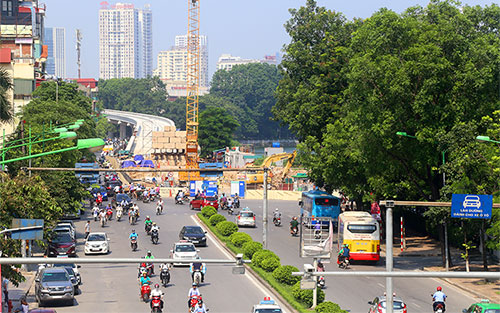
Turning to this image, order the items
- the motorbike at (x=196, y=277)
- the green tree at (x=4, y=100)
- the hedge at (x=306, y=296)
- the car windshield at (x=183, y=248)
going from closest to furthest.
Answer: the green tree at (x=4, y=100), the hedge at (x=306, y=296), the motorbike at (x=196, y=277), the car windshield at (x=183, y=248)

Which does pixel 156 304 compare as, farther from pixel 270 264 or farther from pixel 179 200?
pixel 179 200

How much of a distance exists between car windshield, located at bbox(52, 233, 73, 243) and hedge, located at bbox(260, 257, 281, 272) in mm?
13167

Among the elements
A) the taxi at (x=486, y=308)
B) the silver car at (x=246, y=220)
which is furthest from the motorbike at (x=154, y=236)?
the taxi at (x=486, y=308)

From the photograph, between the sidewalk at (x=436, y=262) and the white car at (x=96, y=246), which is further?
the white car at (x=96, y=246)

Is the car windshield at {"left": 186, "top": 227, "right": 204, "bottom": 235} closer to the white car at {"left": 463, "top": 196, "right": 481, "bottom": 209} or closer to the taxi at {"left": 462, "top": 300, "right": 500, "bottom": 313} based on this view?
the white car at {"left": 463, "top": 196, "right": 481, "bottom": 209}

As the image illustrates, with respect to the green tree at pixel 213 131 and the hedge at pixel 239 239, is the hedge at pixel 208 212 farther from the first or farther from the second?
the green tree at pixel 213 131

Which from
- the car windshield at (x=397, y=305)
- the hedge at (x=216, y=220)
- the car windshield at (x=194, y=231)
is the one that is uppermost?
the car windshield at (x=397, y=305)

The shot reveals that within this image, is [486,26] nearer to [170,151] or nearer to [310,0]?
[310,0]

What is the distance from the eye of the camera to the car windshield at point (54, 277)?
33741 millimetres

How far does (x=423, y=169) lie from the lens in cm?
4550

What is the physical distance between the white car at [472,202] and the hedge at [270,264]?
10.9m

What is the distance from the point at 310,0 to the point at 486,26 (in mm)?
22372

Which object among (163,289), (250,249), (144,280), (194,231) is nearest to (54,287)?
(144,280)

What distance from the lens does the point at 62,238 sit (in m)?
46.7
